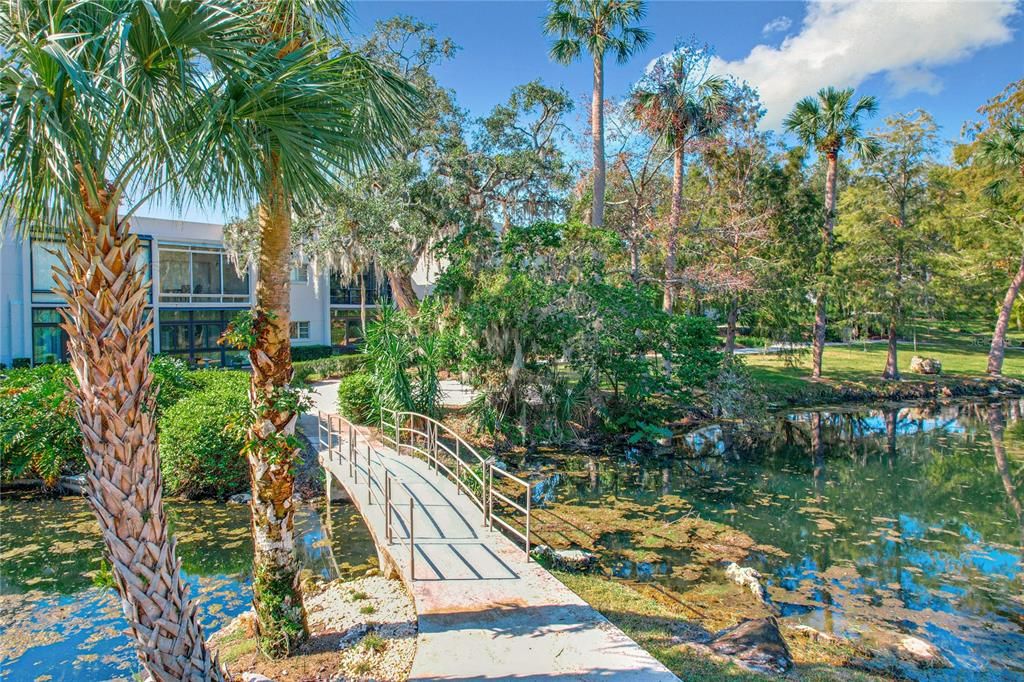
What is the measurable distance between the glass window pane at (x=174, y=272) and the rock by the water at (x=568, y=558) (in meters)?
22.2

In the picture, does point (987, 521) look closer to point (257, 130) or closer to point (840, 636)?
point (840, 636)

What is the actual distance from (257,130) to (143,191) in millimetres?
1135

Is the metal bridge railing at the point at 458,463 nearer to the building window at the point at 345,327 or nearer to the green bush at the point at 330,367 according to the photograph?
the green bush at the point at 330,367

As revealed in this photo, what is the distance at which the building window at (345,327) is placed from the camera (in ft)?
108

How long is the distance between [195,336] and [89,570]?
19003 mm

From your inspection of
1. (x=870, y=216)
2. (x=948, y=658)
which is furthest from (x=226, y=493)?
(x=870, y=216)

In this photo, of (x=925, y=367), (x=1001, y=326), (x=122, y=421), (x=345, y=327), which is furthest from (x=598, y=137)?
(x=1001, y=326)

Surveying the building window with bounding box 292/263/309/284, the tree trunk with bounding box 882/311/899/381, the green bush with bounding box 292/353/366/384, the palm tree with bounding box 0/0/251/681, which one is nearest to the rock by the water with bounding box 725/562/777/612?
the palm tree with bounding box 0/0/251/681

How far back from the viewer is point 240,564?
30.9 ft

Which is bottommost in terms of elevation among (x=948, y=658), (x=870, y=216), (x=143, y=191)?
(x=948, y=658)

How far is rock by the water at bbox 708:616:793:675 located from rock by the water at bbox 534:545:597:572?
8.47ft

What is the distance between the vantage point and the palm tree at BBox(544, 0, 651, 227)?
852 inches

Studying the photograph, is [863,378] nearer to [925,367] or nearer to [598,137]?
[925,367]

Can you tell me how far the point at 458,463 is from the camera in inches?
391
